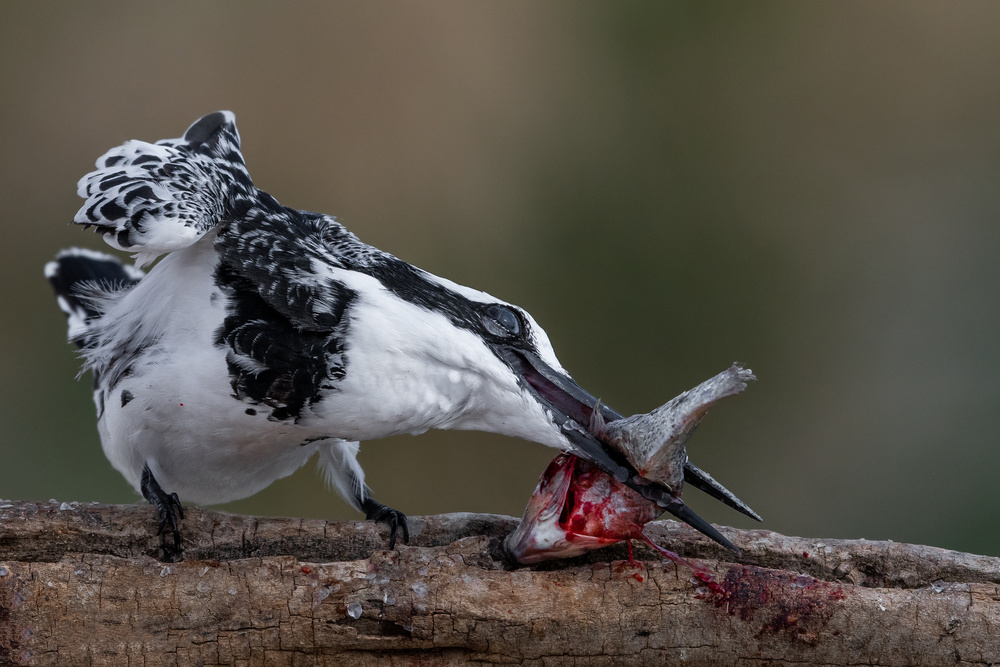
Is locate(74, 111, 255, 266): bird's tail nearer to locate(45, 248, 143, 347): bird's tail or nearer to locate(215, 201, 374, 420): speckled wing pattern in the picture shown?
locate(215, 201, 374, 420): speckled wing pattern

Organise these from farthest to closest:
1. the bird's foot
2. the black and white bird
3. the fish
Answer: the bird's foot → the black and white bird → the fish

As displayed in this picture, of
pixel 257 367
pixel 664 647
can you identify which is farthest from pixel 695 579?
pixel 257 367

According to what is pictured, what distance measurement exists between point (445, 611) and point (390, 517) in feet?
1.06

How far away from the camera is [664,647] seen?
132 cm

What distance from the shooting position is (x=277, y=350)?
4.49ft

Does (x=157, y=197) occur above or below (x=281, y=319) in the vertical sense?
above

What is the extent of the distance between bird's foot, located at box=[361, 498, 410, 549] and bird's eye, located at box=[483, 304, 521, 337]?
37 cm

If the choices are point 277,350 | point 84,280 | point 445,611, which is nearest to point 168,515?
point 277,350

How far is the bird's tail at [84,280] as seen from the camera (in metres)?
1.99

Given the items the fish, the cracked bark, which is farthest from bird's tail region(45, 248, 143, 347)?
the fish

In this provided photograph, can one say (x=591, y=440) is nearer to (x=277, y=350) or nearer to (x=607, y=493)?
(x=607, y=493)

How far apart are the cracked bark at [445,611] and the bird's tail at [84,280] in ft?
2.27

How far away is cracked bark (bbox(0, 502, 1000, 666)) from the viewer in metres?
1.27

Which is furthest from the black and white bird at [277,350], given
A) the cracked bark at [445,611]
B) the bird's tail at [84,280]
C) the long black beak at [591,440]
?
the bird's tail at [84,280]
